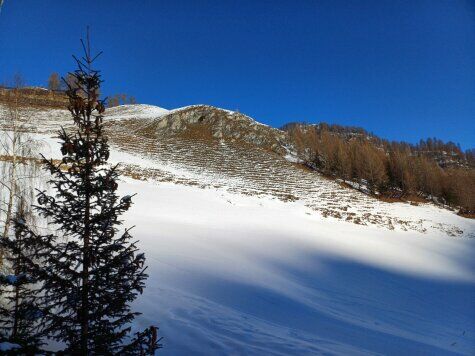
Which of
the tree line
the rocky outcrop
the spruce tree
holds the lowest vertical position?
the spruce tree

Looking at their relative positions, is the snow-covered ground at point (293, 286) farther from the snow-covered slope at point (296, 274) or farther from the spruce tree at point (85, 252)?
the spruce tree at point (85, 252)

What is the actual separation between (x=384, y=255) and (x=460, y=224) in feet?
61.9

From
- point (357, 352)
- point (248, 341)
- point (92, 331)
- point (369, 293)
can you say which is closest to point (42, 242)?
point (92, 331)

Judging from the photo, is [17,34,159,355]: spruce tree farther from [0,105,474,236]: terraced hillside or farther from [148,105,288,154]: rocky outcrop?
[148,105,288,154]: rocky outcrop

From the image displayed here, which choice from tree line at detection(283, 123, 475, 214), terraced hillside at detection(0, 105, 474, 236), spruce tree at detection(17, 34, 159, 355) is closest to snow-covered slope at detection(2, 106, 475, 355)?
terraced hillside at detection(0, 105, 474, 236)

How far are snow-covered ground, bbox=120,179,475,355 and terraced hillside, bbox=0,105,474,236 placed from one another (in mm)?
6584

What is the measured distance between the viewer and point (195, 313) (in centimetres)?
802

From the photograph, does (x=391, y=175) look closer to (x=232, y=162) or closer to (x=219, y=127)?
(x=232, y=162)

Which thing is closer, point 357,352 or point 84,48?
point 84,48

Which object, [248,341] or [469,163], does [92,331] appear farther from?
[469,163]

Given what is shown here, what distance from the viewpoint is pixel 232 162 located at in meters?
47.4

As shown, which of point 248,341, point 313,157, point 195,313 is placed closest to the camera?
point 248,341

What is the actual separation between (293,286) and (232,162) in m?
37.1

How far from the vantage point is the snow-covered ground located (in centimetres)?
738
